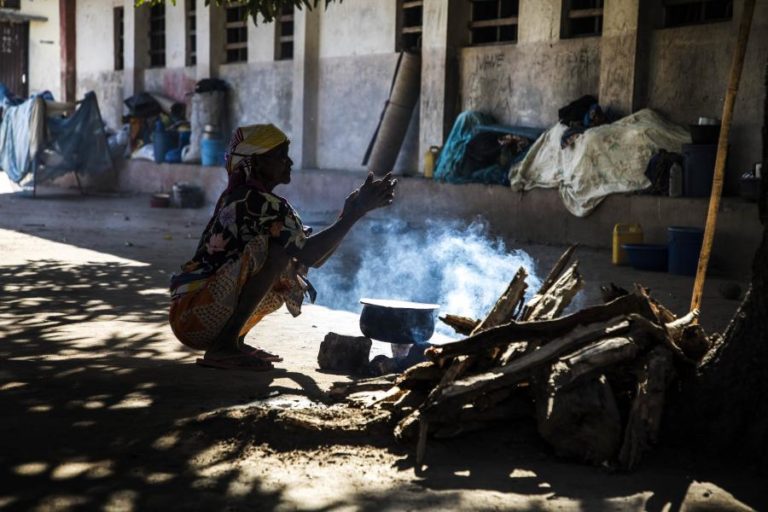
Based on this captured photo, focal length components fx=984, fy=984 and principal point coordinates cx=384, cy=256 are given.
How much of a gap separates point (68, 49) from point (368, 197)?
64.7 ft

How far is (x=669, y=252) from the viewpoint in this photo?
29.9 feet

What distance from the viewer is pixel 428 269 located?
8492 mm

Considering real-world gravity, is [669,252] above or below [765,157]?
below

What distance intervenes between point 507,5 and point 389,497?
10575mm

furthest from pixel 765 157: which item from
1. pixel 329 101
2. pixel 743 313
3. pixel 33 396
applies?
pixel 329 101

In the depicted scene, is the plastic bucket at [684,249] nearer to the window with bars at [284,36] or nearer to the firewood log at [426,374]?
the firewood log at [426,374]

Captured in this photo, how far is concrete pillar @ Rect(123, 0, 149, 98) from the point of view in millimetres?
20406

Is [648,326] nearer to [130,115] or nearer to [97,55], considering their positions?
[130,115]

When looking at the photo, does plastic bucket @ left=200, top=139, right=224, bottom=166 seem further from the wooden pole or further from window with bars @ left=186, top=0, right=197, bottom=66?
the wooden pole

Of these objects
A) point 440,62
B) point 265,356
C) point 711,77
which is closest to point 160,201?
point 440,62

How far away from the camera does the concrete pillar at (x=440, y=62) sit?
13172 millimetres

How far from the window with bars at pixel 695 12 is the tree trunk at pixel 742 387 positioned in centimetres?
716

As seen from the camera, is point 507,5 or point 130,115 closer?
point 507,5

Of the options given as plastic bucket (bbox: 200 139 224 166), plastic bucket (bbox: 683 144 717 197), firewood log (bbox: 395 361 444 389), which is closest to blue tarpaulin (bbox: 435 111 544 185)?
plastic bucket (bbox: 683 144 717 197)
